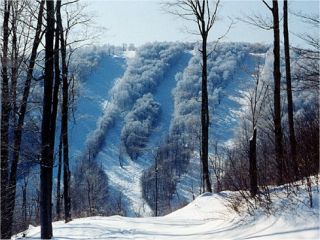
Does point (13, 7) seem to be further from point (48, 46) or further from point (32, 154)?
point (32, 154)

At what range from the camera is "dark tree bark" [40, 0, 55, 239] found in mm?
10180

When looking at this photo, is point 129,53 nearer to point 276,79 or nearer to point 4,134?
point 276,79

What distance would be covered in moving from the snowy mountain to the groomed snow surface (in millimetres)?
52239

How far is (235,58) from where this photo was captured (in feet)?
374

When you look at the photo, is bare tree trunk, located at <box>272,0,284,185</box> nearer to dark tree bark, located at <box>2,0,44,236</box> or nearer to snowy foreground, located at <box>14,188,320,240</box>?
snowy foreground, located at <box>14,188,320,240</box>

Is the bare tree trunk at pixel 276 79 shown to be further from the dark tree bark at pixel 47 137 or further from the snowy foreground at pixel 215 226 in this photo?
the dark tree bark at pixel 47 137

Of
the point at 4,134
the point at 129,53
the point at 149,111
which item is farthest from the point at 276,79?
the point at 129,53

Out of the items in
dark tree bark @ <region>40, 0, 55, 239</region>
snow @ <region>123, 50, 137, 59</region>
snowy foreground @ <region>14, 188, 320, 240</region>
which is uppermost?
snow @ <region>123, 50, 137, 59</region>

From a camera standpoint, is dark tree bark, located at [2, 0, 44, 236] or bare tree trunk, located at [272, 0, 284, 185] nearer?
bare tree trunk, located at [272, 0, 284, 185]

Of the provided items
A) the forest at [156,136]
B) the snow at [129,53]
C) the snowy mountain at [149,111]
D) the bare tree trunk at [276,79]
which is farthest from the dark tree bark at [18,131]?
the snow at [129,53]

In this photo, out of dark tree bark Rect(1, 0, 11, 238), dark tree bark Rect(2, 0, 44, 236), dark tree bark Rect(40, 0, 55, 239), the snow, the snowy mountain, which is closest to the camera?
dark tree bark Rect(40, 0, 55, 239)

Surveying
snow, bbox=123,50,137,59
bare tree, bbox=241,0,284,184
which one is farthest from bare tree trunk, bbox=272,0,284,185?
Result: snow, bbox=123,50,137,59

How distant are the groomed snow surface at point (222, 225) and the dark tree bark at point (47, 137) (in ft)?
2.17

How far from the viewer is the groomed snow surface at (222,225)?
6605 mm
